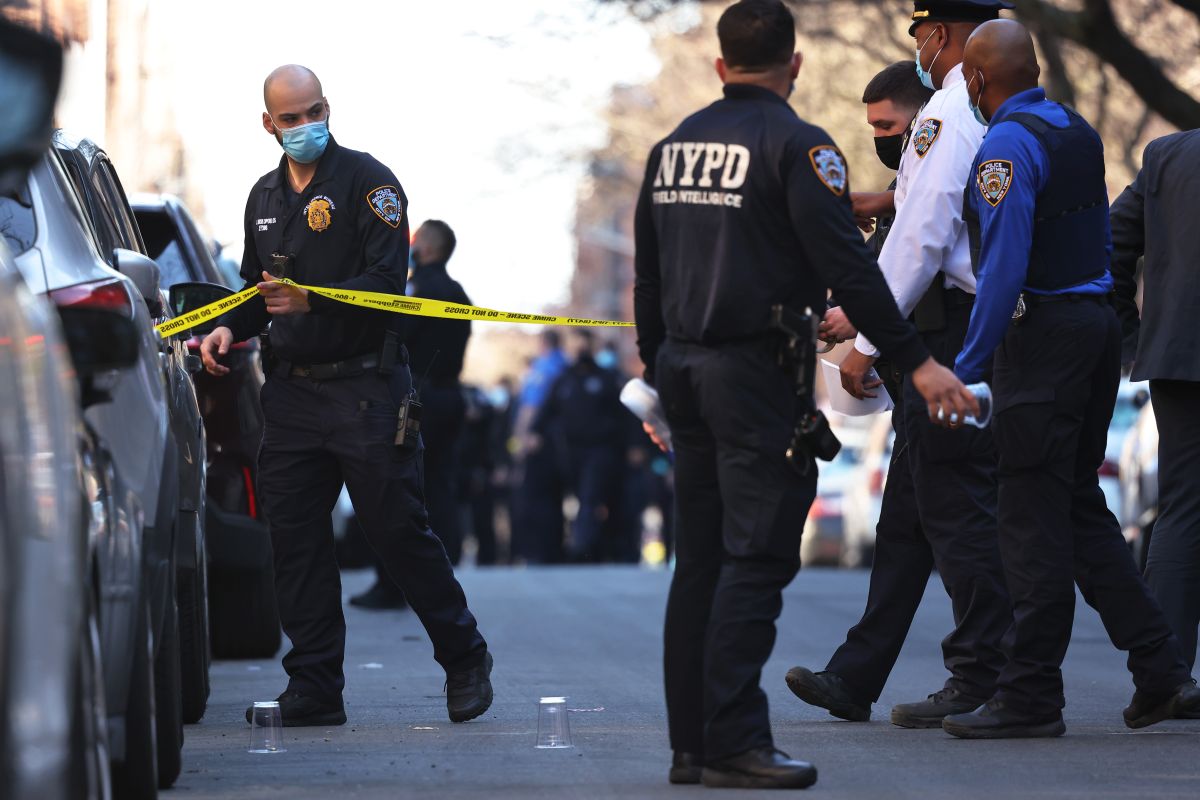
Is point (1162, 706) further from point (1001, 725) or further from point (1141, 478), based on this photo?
point (1141, 478)

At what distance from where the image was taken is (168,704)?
246 inches

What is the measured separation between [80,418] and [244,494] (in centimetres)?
462

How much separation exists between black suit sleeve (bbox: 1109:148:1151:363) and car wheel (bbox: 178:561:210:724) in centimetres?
320

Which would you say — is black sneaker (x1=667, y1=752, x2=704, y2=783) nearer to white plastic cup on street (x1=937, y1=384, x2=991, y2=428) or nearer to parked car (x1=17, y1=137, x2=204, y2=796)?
white plastic cup on street (x1=937, y1=384, x2=991, y2=428)

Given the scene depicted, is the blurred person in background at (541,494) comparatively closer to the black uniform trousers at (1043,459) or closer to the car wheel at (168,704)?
the black uniform trousers at (1043,459)

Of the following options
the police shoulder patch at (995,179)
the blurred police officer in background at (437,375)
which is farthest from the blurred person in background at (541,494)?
the police shoulder patch at (995,179)

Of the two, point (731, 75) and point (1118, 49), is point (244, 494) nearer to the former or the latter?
point (731, 75)

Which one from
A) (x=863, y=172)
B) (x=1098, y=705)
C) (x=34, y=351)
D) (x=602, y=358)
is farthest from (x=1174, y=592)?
(x=863, y=172)

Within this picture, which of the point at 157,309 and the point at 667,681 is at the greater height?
the point at 157,309

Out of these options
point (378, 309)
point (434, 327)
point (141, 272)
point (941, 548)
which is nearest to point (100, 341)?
point (141, 272)

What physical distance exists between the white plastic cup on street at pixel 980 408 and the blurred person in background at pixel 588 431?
1451 cm

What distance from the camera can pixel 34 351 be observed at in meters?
4.03

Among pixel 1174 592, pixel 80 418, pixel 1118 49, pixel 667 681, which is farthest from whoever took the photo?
pixel 1118 49

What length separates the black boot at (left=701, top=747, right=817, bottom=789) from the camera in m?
5.88
